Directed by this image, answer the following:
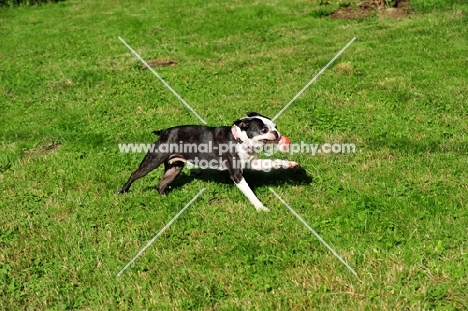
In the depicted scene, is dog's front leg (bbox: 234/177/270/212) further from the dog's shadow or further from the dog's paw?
the dog's shadow

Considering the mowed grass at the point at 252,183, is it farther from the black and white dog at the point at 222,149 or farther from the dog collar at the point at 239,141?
the dog collar at the point at 239,141

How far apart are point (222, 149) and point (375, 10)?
13.5 metres

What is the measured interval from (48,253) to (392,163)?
5.35m

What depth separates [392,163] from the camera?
25.5 feet

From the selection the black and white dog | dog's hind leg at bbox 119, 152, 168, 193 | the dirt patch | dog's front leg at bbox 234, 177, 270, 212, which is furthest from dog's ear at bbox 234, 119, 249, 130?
the dirt patch

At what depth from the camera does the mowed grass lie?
5.27 meters

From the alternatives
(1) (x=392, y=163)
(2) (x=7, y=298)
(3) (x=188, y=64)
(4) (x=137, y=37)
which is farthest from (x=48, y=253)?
(4) (x=137, y=37)

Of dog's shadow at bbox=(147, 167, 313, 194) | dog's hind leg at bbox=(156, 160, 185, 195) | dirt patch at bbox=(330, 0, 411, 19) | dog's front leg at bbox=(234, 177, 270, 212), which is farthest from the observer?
dirt patch at bbox=(330, 0, 411, 19)

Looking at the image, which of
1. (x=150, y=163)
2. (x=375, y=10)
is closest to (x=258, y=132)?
(x=150, y=163)

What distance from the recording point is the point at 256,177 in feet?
25.9

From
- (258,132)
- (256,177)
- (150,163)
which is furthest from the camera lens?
(256,177)

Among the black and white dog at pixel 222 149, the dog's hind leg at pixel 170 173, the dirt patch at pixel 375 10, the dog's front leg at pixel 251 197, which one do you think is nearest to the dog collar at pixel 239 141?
the black and white dog at pixel 222 149

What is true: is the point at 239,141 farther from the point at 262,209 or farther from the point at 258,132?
the point at 262,209

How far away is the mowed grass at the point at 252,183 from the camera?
5.27 m
